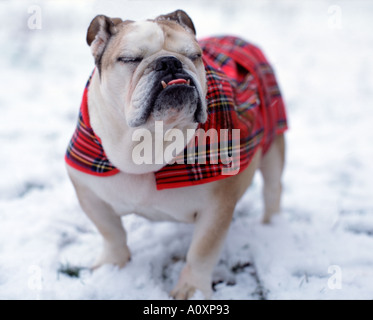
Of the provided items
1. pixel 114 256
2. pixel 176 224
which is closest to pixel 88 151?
pixel 114 256

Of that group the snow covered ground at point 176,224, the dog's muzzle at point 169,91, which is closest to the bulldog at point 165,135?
the dog's muzzle at point 169,91

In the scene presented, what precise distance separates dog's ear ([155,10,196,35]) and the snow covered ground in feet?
0.36

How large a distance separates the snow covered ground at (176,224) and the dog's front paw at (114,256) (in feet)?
0.17

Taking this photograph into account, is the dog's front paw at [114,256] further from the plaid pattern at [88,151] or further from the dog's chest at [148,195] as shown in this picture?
the plaid pattern at [88,151]

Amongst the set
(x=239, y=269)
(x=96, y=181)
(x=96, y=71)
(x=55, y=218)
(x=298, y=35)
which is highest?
(x=298, y=35)

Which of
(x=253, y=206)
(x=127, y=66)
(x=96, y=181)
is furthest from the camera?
(x=253, y=206)

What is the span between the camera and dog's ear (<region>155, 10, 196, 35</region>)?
170 centimetres

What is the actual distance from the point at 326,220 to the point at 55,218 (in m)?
1.68

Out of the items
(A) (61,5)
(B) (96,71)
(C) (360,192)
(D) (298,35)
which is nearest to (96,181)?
(B) (96,71)

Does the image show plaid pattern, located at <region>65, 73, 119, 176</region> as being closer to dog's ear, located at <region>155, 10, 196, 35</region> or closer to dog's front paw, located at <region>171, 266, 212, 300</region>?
dog's ear, located at <region>155, 10, 196, 35</region>

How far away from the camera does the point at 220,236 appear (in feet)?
6.23

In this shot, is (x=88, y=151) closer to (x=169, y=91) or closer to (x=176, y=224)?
(x=169, y=91)

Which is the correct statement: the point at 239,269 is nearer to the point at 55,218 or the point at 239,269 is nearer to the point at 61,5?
the point at 55,218

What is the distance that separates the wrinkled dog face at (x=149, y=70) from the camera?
145cm
